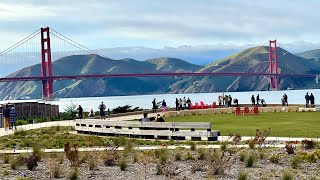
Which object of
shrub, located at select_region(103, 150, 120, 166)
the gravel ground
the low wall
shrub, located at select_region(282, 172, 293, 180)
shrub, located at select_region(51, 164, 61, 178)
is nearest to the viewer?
shrub, located at select_region(282, 172, 293, 180)

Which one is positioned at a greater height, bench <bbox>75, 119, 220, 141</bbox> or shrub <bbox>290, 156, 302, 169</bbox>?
bench <bbox>75, 119, 220, 141</bbox>

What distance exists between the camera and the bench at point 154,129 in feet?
70.9

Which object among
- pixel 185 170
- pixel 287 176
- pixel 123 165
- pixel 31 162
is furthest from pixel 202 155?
pixel 31 162

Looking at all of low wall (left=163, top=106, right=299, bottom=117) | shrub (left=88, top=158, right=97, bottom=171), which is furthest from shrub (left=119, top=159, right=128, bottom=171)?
low wall (left=163, top=106, right=299, bottom=117)

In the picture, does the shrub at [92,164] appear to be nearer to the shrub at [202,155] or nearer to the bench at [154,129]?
the shrub at [202,155]

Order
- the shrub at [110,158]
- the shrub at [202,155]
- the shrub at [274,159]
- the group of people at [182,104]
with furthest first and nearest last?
the group of people at [182,104] < the shrub at [202,155] < the shrub at [110,158] < the shrub at [274,159]

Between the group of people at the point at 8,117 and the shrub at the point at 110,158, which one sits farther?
the group of people at the point at 8,117

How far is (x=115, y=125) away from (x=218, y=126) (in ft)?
17.9

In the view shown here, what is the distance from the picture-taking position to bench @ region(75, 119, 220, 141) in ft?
70.9

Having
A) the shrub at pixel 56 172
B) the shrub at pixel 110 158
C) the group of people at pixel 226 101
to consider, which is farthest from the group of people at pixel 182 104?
the shrub at pixel 56 172

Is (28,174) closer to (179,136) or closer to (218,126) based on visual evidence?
(179,136)

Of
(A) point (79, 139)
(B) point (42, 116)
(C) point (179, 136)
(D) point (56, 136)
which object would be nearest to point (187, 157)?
(C) point (179, 136)

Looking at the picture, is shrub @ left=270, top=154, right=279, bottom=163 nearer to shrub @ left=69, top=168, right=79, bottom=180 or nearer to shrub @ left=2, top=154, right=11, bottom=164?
shrub @ left=69, top=168, right=79, bottom=180

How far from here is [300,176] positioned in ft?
44.2
